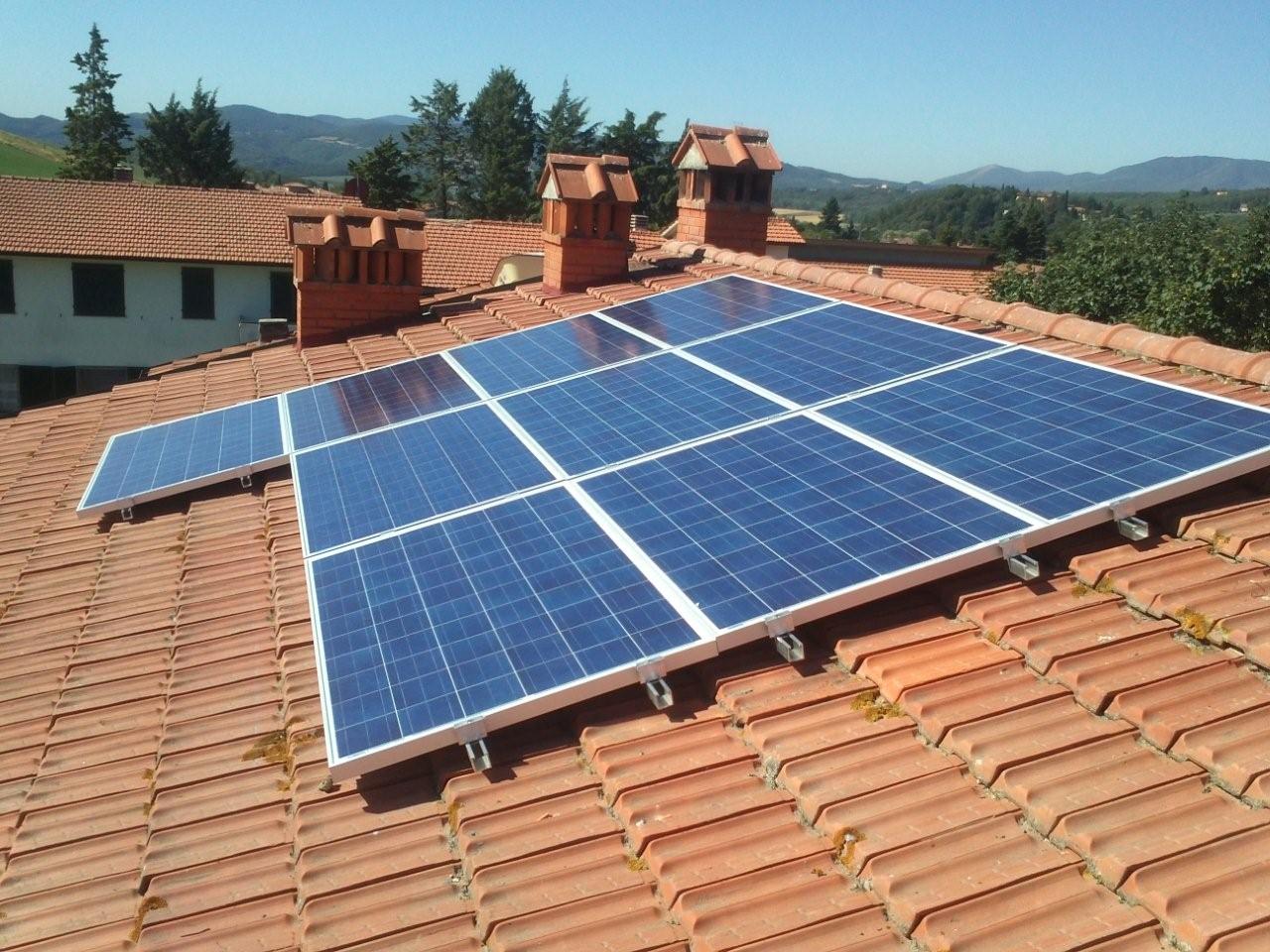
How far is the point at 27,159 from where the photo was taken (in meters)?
119

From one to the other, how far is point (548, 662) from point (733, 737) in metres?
0.96

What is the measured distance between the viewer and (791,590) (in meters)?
5.29

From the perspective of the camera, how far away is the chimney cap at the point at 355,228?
549 inches

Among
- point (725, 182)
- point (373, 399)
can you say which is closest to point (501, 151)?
point (725, 182)

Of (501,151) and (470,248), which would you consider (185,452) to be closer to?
(470,248)


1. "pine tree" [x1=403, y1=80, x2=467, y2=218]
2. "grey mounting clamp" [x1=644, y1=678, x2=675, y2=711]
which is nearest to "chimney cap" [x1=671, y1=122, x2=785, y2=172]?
"grey mounting clamp" [x1=644, y1=678, x2=675, y2=711]

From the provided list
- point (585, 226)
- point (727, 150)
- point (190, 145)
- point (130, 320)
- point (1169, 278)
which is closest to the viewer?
point (585, 226)

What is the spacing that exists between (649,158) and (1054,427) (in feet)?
312

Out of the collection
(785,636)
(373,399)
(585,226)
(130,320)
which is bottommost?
(130,320)

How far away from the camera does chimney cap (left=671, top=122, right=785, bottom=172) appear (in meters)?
16.3

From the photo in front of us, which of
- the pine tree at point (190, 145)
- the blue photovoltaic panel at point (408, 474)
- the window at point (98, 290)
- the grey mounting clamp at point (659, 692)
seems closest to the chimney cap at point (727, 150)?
the blue photovoltaic panel at point (408, 474)

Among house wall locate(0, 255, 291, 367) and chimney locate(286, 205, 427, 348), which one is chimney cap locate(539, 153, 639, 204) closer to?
chimney locate(286, 205, 427, 348)

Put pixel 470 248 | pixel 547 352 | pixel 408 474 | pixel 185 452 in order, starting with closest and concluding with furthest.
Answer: pixel 408 474 < pixel 185 452 < pixel 547 352 < pixel 470 248

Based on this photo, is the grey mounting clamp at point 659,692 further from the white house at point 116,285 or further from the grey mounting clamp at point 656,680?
the white house at point 116,285
